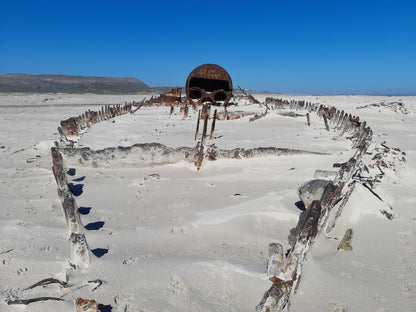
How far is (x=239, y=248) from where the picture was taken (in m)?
2.62

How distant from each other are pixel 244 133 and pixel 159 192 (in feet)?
14.2

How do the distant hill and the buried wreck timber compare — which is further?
the distant hill

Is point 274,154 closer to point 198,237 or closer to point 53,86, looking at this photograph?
point 198,237

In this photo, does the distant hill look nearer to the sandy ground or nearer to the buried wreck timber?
the buried wreck timber

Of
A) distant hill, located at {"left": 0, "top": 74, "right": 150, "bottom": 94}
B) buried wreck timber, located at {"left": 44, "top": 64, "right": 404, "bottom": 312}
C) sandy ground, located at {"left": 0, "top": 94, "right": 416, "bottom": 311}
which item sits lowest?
sandy ground, located at {"left": 0, "top": 94, "right": 416, "bottom": 311}

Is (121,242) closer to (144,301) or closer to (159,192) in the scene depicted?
(144,301)

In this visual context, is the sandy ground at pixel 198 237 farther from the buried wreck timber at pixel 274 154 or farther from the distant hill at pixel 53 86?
the distant hill at pixel 53 86

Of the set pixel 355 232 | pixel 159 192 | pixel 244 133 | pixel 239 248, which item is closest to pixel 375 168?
pixel 355 232

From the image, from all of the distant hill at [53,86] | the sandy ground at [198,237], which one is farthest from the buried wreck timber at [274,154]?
the distant hill at [53,86]

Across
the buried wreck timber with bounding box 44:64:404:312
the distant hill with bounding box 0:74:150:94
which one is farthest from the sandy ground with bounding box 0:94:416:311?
the distant hill with bounding box 0:74:150:94

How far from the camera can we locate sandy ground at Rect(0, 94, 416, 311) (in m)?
1.95

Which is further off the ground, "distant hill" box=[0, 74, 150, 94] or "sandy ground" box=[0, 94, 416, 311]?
"distant hill" box=[0, 74, 150, 94]

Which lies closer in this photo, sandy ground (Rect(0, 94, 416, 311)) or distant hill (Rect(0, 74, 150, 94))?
sandy ground (Rect(0, 94, 416, 311))

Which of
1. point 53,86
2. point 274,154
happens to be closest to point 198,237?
point 274,154
